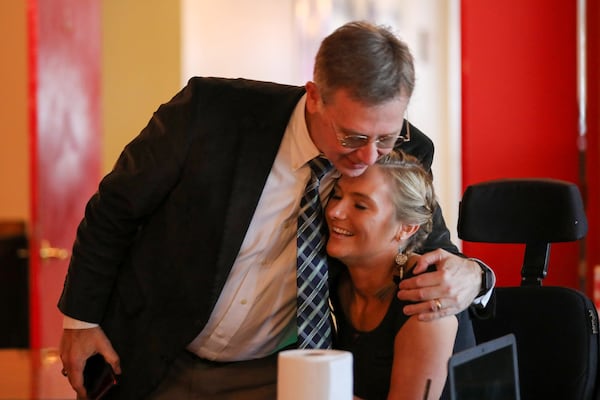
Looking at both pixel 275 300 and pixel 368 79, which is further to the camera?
pixel 275 300

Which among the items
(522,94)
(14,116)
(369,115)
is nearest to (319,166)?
(369,115)

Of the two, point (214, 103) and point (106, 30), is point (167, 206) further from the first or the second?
point (106, 30)

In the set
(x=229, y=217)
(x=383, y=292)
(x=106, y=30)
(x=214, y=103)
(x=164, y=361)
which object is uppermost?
(x=106, y=30)

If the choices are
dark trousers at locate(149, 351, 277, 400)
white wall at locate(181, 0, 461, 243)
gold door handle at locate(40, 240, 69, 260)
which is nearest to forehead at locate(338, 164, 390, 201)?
dark trousers at locate(149, 351, 277, 400)

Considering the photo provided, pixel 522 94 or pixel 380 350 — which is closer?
pixel 380 350

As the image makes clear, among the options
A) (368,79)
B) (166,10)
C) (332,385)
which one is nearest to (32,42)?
(166,10)

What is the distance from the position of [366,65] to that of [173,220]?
1.88ft

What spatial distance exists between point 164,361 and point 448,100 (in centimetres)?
584

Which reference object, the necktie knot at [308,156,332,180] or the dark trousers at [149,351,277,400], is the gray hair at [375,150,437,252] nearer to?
the necktie knot at [308,156,332,180]

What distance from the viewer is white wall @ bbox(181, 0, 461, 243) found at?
529 cm

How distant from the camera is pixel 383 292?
223 centimetres

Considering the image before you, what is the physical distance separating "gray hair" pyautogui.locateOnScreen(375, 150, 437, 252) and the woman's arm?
28cm

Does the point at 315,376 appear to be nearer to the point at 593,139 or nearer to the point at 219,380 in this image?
the point at 219,380

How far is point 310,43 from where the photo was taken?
6.20 meters
